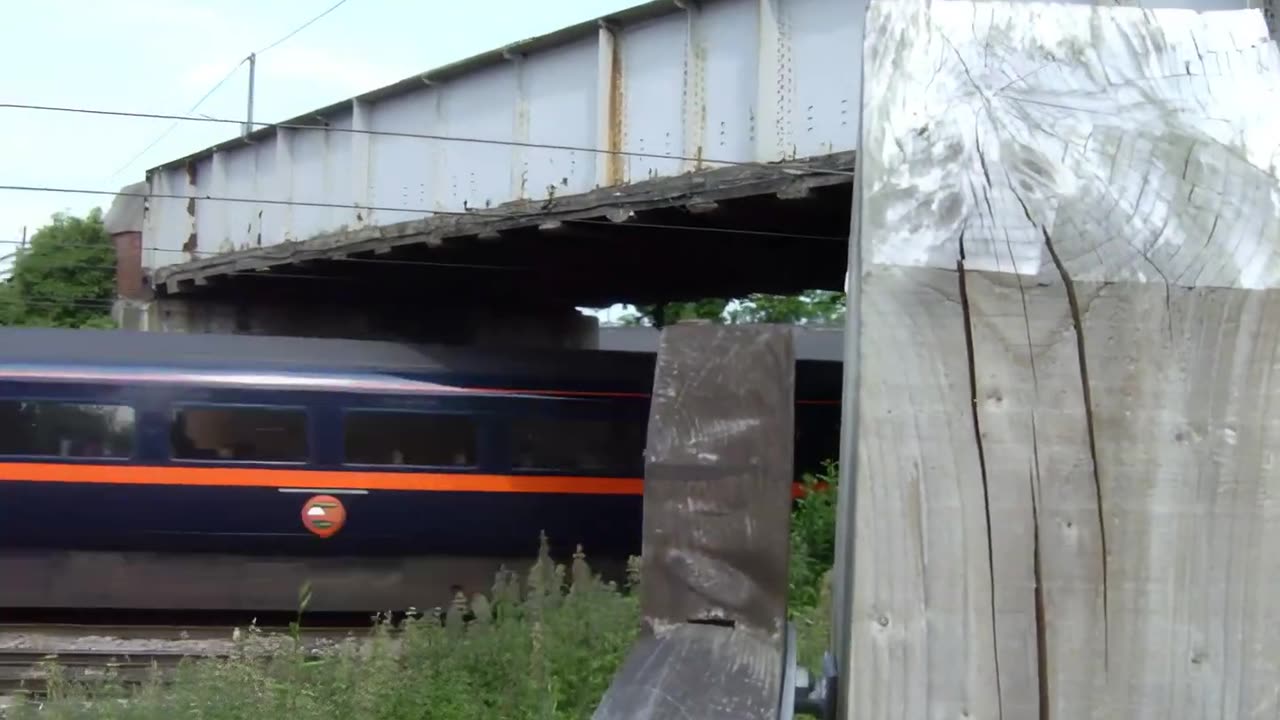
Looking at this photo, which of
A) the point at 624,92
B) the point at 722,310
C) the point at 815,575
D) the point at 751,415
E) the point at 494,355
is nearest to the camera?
the point at 751,415

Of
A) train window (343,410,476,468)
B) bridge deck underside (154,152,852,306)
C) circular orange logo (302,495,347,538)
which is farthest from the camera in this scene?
train window (343,410,476,468)

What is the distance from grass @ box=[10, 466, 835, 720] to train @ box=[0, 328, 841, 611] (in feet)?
11.2

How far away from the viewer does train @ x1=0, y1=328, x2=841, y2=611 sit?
1136 cm

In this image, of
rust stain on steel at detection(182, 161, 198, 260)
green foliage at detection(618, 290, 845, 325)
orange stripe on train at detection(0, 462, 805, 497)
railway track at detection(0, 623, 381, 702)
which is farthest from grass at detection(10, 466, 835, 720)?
green foliage at detection(618, 290, 845, 325)

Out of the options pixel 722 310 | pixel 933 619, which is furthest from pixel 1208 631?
pixel 722 310

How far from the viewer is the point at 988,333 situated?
1.17 metres

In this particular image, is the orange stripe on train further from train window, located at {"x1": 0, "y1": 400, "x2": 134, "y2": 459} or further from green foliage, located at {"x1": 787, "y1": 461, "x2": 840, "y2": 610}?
green foliage, located at {"x1": 787, "y1": 461, "x2": 840, "y2": 610}

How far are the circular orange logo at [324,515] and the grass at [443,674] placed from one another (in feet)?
11.2

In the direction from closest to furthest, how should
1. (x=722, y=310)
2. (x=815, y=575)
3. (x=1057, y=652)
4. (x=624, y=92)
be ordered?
(x=1057, y=652), (x=815, y=575), (x=624, y=92), (x=722, y=310)

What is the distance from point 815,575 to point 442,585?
4163mm

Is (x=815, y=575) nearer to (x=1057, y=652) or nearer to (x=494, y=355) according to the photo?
(x=494, y=355)

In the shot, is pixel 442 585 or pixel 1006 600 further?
pixel 442 585

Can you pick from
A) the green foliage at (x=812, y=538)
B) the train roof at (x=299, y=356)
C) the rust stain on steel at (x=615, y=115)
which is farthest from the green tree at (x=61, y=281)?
the green foliage at (x=812, y=538)

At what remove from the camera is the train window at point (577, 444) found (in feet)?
40.1
